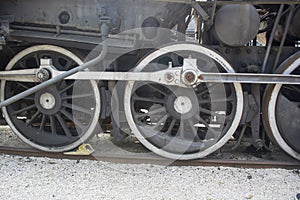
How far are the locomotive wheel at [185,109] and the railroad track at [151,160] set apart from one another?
0.25ft

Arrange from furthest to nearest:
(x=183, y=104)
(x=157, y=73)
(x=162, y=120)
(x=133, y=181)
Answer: (x=162, y=120), (x=183, y=104), (x=157, y=73), (x=133, y=181)

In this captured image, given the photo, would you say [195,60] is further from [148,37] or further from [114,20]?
[114,20]

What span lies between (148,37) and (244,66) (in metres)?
0.98

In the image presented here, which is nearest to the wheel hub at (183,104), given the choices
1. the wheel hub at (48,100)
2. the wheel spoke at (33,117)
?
the wheel hub at (48,100)

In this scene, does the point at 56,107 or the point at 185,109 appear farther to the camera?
the point at 56,107

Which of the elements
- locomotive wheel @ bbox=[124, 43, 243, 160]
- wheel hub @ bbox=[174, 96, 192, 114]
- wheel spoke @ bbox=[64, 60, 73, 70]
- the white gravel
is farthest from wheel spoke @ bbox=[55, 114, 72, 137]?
wheel hub @ bbox=[174, 96, 192, 114]

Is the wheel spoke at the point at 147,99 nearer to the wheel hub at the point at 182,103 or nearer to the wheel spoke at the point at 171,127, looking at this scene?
the wheel hub at the point at 182,103

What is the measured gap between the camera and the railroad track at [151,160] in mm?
3236

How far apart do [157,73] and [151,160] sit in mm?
844

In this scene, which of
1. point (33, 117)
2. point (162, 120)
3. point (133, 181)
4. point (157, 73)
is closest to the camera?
point (133, 181)

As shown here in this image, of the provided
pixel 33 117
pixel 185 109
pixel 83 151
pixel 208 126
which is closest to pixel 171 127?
pixel 185 109

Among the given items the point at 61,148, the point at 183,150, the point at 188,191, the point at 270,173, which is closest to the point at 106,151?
the point at 61,148

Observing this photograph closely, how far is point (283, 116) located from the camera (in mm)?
3191

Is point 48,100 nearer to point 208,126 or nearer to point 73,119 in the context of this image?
point 73,119
